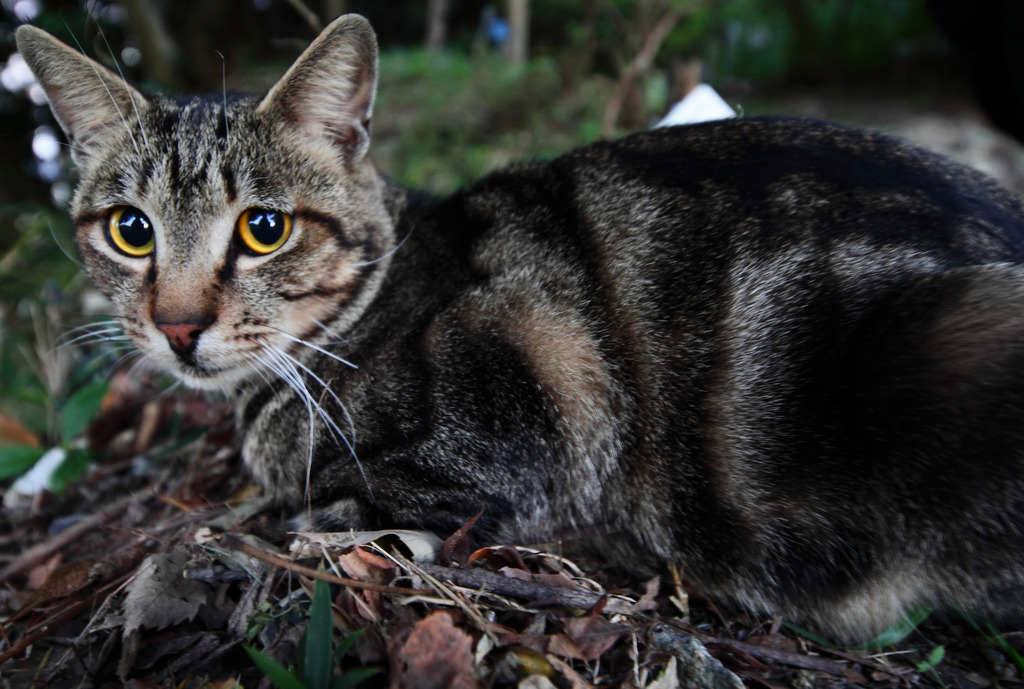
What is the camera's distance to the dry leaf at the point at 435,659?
113cm

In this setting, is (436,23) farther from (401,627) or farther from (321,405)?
(401,627)

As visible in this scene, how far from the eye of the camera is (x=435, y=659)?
1.15 m

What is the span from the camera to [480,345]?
1601 mm

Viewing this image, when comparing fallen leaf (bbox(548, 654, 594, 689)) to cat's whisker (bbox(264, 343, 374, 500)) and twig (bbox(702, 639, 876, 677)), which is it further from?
cat's whisker (bbox(264, 343, 374, 500))

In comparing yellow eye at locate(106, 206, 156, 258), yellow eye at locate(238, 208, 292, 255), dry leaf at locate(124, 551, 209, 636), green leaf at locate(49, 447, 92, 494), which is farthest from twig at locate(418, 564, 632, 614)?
green leaf at locate(49, 447, 92, 494)

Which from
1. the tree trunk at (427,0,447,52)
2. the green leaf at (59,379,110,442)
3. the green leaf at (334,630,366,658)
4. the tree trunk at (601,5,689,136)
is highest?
the tree trunk at (427,0,447,52)

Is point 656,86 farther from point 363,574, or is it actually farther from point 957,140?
point 363,574

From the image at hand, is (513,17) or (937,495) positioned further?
(513,17)

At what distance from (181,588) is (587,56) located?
5534 mm

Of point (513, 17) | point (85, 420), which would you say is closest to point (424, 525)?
point (85, 420)

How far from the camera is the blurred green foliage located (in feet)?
9.86

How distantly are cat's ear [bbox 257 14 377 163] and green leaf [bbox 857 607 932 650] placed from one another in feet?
6.07

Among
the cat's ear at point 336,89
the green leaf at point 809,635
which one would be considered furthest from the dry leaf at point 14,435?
the green leaf at point 809,635

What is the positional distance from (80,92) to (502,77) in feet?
16.2
